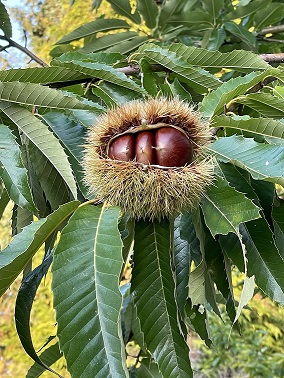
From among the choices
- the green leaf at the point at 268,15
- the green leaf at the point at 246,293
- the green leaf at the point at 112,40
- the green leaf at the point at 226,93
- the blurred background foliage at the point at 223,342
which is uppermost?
the green leaf at the point at 226,93

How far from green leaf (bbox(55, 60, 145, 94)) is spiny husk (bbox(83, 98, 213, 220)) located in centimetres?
15

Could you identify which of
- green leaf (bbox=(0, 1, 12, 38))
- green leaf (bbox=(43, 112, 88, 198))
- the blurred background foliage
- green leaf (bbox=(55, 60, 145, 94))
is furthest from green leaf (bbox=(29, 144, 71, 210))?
the blurred background foliage

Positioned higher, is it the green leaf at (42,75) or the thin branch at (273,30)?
the green leaf at (42,75)

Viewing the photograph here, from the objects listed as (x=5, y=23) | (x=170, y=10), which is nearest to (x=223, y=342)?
(x=170, y=10)

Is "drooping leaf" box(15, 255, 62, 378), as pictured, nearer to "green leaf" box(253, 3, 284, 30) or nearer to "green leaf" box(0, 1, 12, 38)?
"green leaf" box(0, 1, 12, 38)

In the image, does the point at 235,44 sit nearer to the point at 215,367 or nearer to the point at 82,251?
the point at 82,251

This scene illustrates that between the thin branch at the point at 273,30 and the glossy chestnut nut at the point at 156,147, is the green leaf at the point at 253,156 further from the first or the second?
the thin branch at the point at 273,30

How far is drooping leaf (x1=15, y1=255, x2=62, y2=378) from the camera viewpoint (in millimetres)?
624

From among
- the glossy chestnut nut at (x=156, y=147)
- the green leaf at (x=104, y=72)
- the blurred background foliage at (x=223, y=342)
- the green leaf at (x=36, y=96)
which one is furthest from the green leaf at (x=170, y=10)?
the blurred background foliage at (x=223, y=342)

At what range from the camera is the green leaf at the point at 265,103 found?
27.3 inches

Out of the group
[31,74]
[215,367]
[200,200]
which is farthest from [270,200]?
[215,367]

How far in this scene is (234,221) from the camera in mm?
563

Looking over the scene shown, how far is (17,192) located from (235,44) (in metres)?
1.21

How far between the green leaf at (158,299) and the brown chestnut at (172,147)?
0.10m
